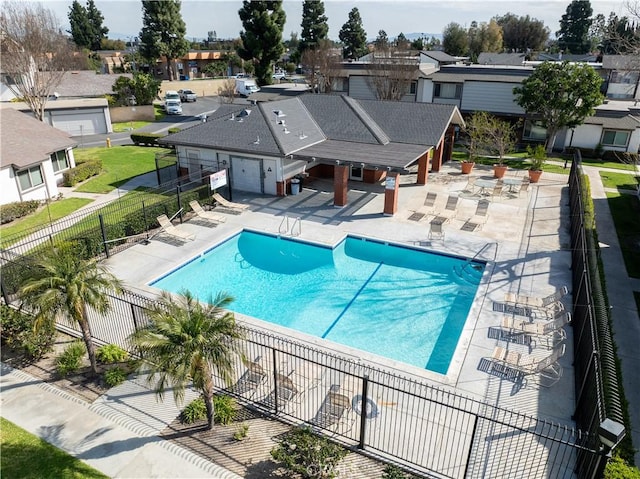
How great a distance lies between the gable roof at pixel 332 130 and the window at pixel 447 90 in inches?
539

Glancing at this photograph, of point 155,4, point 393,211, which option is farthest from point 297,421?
point 155,4

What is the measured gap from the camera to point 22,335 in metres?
13.5

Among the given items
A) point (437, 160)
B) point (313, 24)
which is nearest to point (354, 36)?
point (313, 24)

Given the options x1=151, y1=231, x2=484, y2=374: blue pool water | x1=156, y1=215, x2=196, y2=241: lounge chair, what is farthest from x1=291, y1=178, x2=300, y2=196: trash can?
x1=156, y1=215, x2=196, y2=241: lounge chair

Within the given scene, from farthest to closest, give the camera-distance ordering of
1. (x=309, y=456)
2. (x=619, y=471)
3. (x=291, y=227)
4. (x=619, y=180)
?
(x=619, y=180)
(x=291, y=227)
(x=309, y=456)
(x=619, y=471)

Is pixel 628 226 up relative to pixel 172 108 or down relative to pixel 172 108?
down

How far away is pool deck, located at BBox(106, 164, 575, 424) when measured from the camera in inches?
486

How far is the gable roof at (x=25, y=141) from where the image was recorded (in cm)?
2459

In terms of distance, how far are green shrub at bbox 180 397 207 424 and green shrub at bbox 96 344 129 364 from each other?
10.0ft

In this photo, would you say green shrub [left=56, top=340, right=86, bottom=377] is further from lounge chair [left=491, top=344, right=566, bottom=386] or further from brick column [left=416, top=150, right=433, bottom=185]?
brick column [left=416, top=150, right=433, bottom=185]

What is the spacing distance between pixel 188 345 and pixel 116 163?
2982cm

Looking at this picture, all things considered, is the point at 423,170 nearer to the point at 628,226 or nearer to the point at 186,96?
the point at 628,226

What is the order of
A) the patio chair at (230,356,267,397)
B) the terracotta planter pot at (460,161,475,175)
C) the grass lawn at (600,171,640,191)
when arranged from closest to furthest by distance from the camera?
the patio chair at (230,356,267,397), the grass lawn at (600,171,640,191), the terracotta planter pot at (460,161,475,175)

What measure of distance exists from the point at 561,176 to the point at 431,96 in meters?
18.3
